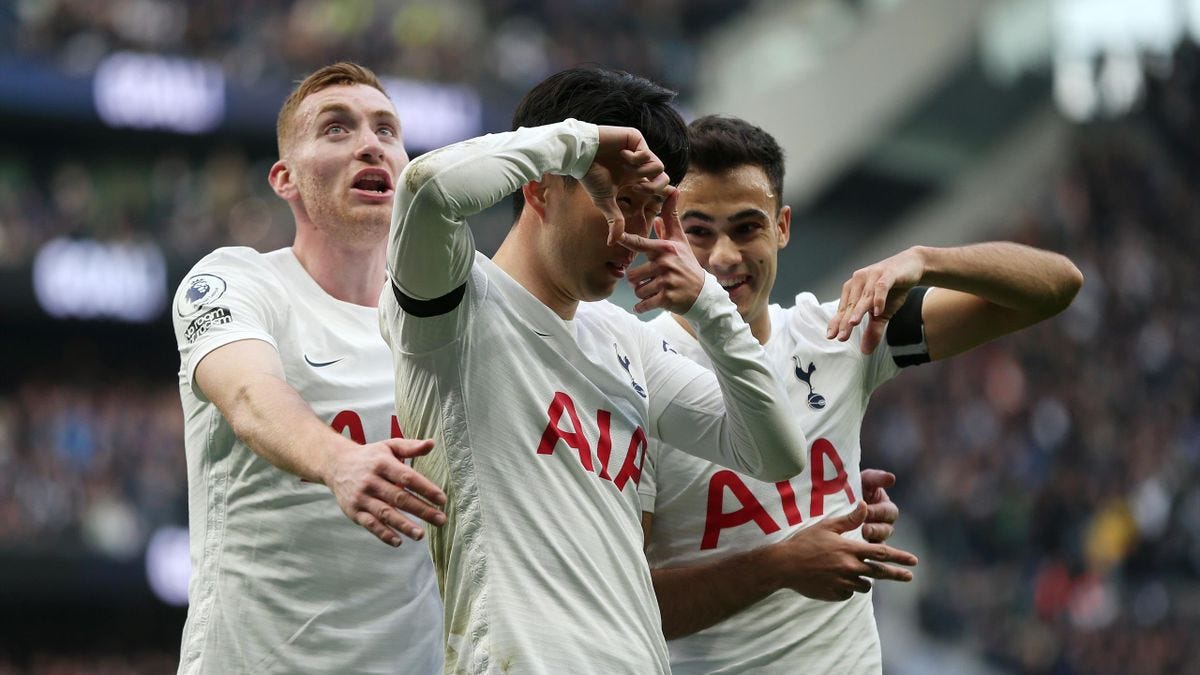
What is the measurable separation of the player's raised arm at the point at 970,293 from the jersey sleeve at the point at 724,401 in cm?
61

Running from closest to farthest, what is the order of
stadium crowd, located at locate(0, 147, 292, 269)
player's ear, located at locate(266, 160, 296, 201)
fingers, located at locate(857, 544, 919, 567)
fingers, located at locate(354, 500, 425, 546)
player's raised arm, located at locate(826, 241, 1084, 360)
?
fingers, located at locate(354, 500, 425, 546)
fingers, located at locate(857, 544, 919, 567)
player's raised arm, located at locate(826, 241, 1084, 360)
player's ear, located at locate(266, 160, 296, 201)
stadium crowd, located at locate(0, 147, 292, 269)

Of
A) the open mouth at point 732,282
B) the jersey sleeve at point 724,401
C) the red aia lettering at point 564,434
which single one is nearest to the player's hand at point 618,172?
the jersey sleeve at point 724,401

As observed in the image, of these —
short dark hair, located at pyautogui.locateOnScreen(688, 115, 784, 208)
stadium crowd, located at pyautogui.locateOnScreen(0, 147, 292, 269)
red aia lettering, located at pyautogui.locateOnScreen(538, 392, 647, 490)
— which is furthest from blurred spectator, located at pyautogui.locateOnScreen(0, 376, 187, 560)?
red aia lettering, located at pyautogui.locateOnScreen(538, 392, 647, 490)

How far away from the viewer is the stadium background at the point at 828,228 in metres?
16.1

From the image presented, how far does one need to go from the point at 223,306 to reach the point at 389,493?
128cm

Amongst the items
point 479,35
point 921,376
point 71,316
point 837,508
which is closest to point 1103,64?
point 921,376

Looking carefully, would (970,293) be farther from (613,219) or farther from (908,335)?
(613,219)

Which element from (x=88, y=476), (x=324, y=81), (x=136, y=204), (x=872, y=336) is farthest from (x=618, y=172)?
(x=136, y=204)

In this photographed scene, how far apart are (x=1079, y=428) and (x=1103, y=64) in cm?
786

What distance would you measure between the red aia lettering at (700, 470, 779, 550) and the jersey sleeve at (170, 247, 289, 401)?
4.20ft

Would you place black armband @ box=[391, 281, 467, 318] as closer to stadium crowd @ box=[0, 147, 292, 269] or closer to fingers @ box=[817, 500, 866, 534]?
fingers @ box=[817, 500, 866, 534]

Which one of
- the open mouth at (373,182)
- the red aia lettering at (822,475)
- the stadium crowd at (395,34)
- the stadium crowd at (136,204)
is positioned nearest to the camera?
the red aia lettering at (822,475)

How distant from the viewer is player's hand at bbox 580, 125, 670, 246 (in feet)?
11.6

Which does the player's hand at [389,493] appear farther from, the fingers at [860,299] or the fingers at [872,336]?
the fingers at [872,336]
